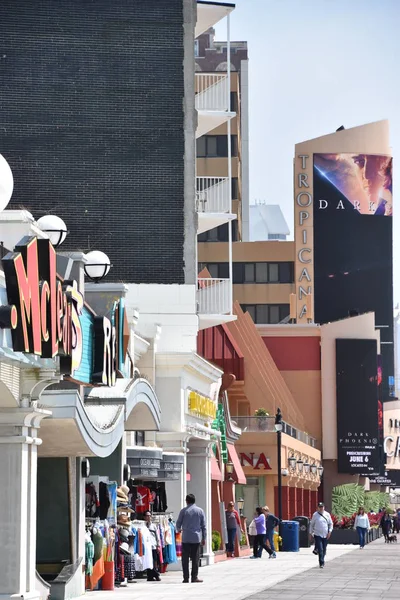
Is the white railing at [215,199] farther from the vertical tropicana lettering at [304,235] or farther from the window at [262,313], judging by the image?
the window at [262,313]

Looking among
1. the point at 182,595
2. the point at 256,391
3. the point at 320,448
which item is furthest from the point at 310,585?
the point at 320,448

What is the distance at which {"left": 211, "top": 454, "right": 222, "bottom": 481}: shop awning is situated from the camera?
36719 mm

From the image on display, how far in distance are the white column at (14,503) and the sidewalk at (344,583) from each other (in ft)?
15.7

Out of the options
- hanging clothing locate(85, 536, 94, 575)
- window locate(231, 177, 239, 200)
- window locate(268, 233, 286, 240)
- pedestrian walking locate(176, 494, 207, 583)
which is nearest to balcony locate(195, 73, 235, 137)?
pedestrian walking locate(176, 494, 207, 583)

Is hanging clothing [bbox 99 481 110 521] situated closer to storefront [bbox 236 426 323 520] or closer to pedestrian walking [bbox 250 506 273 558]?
pedestrian walking [bbox 250 506 273 558]

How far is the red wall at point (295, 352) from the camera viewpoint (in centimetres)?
8212

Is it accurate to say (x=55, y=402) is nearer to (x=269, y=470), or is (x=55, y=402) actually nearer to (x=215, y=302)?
(x=215, y=302)

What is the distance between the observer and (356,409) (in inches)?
3359

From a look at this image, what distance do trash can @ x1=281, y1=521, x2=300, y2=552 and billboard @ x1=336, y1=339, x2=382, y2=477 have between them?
36296mm

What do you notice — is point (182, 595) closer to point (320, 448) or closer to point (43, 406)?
point (43, 406)

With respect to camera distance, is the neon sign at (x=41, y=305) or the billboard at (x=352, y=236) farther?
the billboard at (x=352, y=236)

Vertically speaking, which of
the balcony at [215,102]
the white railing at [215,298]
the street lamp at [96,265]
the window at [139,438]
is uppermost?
the balcony at [215,102]

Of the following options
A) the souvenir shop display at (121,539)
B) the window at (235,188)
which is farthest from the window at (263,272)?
the souvenir shop display at (121,539)

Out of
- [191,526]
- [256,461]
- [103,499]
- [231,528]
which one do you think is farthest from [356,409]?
[103,499]
